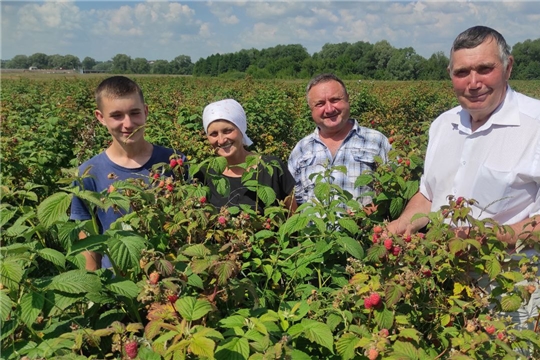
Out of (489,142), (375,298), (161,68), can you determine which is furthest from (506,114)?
(161,68)

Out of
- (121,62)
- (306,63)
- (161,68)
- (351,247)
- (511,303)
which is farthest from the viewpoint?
(121,62)

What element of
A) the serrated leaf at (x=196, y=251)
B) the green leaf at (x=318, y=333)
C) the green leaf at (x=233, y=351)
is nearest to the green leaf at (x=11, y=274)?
the serrated leaf at (x=196, y=251)

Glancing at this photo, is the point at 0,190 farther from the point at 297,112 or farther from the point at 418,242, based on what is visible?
the point at 297,112

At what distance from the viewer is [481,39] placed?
2.22 metres

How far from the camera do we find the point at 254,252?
2043 mm

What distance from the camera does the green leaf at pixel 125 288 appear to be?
1.40 meters

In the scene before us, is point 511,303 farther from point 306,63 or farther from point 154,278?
point 306,63

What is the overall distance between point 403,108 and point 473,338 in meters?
12.9

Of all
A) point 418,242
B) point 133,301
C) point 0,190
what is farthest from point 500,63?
point 0,190

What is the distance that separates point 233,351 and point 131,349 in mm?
264

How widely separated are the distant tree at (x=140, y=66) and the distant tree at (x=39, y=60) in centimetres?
1123

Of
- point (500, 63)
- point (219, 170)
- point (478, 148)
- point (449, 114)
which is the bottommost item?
point (219, 170)

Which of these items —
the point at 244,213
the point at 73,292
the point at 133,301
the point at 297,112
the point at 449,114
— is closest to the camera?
the point at 73,292

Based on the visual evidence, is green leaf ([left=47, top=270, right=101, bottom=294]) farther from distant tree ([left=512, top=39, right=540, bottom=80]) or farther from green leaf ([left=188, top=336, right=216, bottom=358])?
distant tree ([left=512, top=39, right=540, bottom=80])
